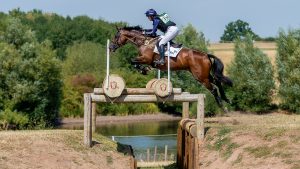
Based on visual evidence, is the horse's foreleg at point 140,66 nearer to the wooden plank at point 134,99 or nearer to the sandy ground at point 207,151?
the wooden plank at point 134,99

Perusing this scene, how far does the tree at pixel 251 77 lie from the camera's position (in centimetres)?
5741

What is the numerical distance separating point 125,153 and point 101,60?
48.6 m

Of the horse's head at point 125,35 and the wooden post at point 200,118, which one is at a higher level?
the horse's head at point 125,35

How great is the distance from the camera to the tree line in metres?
50.4

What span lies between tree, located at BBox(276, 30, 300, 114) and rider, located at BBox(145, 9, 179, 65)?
35546 millimetres

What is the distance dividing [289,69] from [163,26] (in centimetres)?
3720

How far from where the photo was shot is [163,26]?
65.9 ft

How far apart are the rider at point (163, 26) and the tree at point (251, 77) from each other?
3804 cm

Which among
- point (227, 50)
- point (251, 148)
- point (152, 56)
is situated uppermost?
point (227, 50)

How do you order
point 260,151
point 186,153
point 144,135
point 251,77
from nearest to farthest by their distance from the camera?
point 260,151
point 186,153
point 144,135
point 251,77

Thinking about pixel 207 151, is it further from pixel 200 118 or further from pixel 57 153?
pixel 57 153

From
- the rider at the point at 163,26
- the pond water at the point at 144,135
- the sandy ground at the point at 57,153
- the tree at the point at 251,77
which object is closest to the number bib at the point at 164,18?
the rider at the point at 163,26

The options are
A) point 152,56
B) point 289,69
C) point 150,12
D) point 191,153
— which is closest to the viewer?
point 191,153

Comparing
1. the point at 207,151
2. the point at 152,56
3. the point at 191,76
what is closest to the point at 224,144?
the point at 207,151
